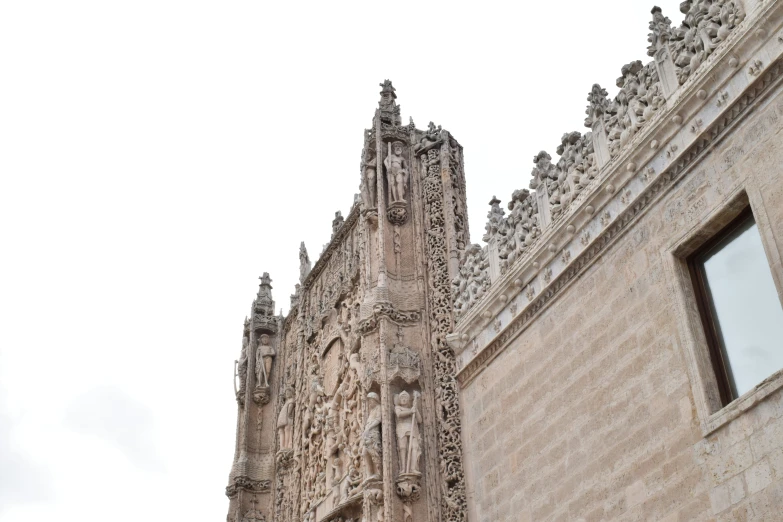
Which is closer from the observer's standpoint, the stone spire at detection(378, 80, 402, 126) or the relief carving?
the relief carving

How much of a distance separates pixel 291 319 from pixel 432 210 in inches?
233

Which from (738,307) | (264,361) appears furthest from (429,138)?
(738,307)

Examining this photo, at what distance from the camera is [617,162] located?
9930mm

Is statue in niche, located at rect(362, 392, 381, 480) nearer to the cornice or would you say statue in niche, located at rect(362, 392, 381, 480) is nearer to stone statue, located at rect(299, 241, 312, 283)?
the cornice

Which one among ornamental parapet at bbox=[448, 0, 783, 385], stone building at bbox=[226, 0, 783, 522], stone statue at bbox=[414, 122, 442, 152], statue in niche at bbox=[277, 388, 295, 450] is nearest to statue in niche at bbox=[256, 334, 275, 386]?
statue in niche at bbox=[277, 388, 295, 450]

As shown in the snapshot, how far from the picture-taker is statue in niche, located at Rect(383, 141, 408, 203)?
14.8 m

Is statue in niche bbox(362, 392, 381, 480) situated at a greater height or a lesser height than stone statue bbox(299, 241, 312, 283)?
lesser

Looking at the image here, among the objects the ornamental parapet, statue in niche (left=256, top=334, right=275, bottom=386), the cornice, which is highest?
the cornice

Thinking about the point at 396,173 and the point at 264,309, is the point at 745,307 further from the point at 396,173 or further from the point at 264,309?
the point at 264,309

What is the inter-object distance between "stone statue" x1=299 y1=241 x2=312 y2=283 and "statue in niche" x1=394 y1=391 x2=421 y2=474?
6514 millimetres

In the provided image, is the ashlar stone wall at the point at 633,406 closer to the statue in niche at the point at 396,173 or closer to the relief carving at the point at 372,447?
the relief carving at the point at 372,447

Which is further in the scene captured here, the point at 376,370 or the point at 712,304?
the point at 376,370

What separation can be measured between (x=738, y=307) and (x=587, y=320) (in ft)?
6.57

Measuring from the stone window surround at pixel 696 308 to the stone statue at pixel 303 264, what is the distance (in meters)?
10.8
